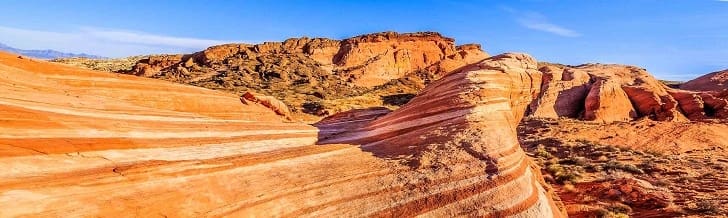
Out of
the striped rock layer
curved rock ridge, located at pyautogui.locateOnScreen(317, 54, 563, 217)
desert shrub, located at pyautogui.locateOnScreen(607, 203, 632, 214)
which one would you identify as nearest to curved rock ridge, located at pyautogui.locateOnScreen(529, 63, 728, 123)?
desert shrub, located at pyautogui.locateOnScreen(607, 203, 632, 214)

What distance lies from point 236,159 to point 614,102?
48692mm

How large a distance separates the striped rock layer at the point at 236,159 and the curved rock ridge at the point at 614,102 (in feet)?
127

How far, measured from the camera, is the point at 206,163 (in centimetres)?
740

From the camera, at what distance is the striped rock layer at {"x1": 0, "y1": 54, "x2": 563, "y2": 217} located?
602 cm

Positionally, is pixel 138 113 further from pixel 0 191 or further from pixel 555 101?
pixel 555 101

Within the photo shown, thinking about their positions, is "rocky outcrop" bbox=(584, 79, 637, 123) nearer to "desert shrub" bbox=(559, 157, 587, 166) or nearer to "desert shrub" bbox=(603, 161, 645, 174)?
"desert shrub" bbox=(559, 157, 587, 166)

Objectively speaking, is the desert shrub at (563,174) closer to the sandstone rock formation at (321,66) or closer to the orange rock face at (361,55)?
the sandstone rock formation at (321,66)

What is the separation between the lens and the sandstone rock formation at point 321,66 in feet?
225

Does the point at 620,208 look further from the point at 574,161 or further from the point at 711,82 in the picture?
the point at 711,82

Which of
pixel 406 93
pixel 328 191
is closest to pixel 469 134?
pixel 328 191

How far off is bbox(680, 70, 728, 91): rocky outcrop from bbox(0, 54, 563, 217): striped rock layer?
233ft

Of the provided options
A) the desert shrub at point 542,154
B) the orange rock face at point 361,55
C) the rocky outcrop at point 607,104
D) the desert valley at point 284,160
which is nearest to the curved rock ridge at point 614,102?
the rocky outcrop at point 607,104

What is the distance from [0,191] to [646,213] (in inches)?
596

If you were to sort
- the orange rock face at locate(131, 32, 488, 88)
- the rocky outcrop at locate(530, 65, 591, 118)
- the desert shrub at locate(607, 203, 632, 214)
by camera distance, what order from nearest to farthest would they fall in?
the desert shrub at locate(607, 203, 632, 214) < the rocky outcrop at locate(530, 65, 591, 118) < the orange rock face at locate(131, 32, 488, 88)
